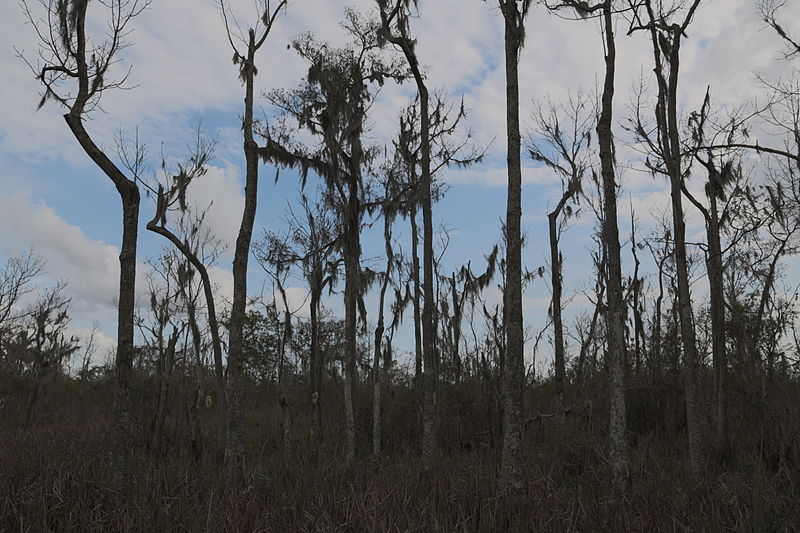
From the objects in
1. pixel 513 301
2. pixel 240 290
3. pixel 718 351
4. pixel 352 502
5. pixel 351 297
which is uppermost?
pixel 351 297

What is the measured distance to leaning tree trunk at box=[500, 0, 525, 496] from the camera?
903 centimetres

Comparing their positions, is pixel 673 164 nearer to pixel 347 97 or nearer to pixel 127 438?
pixel 347 97

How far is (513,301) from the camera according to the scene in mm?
9523

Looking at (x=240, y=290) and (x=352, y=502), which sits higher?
(x=240, y=290)

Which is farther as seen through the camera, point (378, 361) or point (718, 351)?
point (378, 361)

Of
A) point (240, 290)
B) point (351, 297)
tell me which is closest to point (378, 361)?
point (351, 297)

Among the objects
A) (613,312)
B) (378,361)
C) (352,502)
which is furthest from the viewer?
(378,361)

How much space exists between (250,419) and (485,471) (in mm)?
17749

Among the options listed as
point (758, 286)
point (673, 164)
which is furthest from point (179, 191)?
point (758, 286)

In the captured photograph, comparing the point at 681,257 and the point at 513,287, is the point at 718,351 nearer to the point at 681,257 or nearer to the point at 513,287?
the point at 681,257

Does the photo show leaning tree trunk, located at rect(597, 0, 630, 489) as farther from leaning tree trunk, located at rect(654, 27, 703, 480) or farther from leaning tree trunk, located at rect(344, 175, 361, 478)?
leaning tree trunk, located at rect(344, 175, 361, 478)

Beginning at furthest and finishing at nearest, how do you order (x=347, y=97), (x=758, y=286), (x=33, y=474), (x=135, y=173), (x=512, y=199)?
(x=758, y=286)
(x=347, y=97)
(x=135, y=173)
(x=512, y=199)
(x=33, y=474)

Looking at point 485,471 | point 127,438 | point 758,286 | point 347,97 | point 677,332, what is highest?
point 347,97

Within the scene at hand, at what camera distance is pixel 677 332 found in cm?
2170
